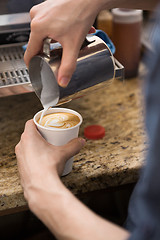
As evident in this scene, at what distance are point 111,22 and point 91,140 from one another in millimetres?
529

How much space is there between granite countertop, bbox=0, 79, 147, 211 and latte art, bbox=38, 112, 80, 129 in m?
0.13

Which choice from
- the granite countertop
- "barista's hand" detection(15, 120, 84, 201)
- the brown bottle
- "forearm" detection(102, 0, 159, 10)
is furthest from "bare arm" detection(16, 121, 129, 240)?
the brown bottle

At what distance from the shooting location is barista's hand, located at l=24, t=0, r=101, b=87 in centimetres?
65

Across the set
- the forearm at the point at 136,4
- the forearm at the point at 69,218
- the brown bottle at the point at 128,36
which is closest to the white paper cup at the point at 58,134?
the forearm at the point at 69,218

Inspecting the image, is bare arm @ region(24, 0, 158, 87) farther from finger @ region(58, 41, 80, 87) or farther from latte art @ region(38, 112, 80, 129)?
latte art @ region(38, 112, 80, 129)

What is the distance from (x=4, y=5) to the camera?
957mm

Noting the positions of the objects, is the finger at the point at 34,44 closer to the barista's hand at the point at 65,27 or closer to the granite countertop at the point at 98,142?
the barista's hand at the point at 65,27

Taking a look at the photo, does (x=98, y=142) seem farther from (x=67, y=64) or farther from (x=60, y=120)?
(x=67, y=64)

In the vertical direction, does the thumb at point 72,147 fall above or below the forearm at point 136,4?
below

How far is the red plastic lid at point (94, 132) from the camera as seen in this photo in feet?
3.14

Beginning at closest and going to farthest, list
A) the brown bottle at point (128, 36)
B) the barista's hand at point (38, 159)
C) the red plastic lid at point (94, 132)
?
the barista's hand at point (38, 159) → the red plastic lid at point (94, 132) → the brown bottle at point (128, 36)

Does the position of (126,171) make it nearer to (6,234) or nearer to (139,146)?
(139,146)

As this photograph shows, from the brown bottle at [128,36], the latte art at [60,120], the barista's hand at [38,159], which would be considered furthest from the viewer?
the brown bottle at [128,36]

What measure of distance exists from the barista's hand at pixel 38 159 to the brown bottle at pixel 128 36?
1.92 feet
